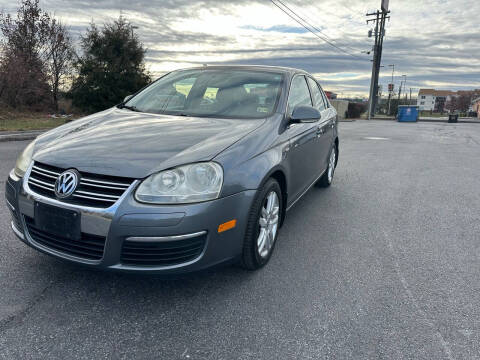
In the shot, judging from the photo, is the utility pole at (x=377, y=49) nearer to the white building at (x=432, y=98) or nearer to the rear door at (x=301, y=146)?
the rear door at (x=301, y=146)

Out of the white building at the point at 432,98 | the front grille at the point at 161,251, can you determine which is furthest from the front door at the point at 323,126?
the white building at the point at 432,98

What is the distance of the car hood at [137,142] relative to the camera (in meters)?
2.30

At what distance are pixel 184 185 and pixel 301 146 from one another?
5.50 ft

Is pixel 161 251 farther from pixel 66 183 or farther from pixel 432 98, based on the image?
pixel 432 98

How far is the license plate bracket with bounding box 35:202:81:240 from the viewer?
2.21m

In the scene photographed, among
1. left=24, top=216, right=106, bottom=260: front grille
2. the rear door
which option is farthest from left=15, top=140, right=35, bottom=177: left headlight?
the rear door

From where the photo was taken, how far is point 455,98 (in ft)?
383

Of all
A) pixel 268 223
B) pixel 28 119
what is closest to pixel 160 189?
pixel 268 223

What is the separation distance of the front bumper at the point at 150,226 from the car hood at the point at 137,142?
0.22m

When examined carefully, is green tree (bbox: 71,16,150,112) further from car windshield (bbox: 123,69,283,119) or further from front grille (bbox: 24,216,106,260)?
front grille (bbox: 24,216,106,260)

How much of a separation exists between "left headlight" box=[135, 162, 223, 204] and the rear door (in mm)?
1117

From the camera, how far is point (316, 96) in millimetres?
4891

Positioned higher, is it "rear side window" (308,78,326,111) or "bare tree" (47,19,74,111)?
"bare tree" (47,19,74,111)

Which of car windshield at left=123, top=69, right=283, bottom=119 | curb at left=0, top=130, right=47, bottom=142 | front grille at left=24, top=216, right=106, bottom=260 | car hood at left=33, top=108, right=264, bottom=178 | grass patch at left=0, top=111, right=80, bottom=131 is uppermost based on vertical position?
car windshield at left=123, top=69, right=283, bottom=119
